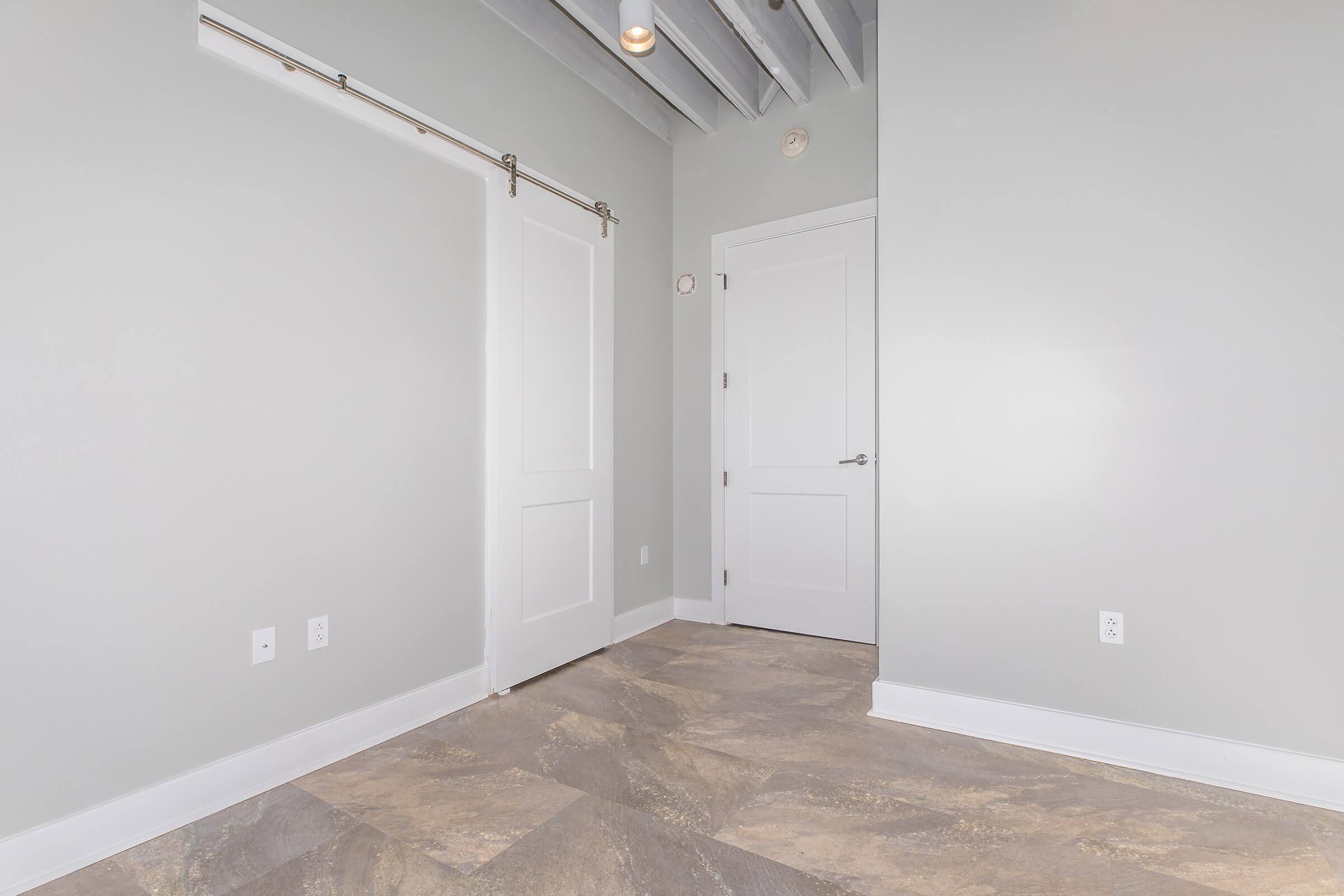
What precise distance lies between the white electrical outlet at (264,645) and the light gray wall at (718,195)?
241 cm

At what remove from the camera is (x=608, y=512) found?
11.6 ft

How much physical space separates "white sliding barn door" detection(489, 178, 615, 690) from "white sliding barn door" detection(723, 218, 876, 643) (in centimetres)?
81

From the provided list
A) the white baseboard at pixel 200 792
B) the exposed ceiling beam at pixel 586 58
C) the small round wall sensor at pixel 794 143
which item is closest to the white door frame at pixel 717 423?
the small round wall sensor at pixel 794 143

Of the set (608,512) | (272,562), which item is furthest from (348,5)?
(608,512)

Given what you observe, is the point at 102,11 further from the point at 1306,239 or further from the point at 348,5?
the point at 1306,239

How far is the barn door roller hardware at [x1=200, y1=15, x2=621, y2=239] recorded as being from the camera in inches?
79.6

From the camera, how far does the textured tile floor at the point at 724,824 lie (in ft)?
5.21

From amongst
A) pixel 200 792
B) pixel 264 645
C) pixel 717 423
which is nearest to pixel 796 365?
pixel 717 423

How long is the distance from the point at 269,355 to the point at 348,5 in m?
1.27

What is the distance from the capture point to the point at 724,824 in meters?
1.85

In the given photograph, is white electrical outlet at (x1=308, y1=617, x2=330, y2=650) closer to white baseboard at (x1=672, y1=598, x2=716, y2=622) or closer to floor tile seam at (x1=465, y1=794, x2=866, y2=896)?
floor tile seam at (x1=465, y1=794, x2=866, y2=896)

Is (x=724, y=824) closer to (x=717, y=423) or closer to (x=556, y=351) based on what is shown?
(x=556, y=351)

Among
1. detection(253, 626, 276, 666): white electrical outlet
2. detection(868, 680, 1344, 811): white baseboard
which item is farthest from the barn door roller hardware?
detection(868, 680, 1344, 811): white baseboard

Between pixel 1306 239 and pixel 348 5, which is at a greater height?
pixel 348 5
